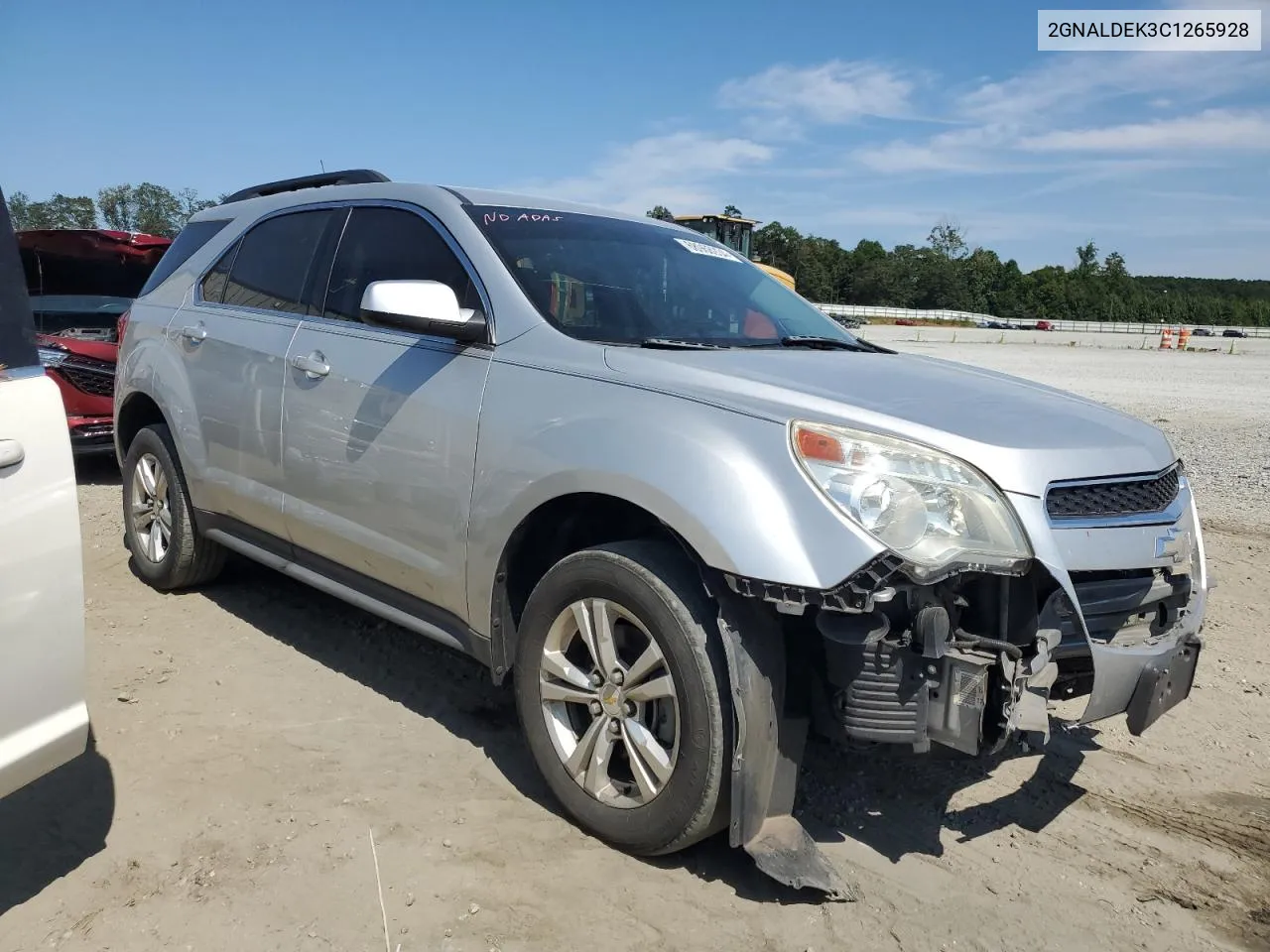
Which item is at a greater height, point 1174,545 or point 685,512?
point 685,512

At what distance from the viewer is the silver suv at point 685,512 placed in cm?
245

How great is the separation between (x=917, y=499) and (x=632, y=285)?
5.03ft

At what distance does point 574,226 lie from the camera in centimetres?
379

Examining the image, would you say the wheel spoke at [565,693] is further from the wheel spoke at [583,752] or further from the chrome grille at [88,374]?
the chrome grille at [88,374]

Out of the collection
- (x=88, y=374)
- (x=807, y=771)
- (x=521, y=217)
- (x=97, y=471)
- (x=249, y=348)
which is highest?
(x=521, y=217)

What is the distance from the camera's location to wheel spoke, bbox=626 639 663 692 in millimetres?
2686

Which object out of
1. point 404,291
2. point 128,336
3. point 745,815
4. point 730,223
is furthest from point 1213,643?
point 730,223

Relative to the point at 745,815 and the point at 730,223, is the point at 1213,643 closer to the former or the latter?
the point at 745,815

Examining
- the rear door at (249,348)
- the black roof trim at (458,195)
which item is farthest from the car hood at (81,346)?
the black roof trim at (458,195)

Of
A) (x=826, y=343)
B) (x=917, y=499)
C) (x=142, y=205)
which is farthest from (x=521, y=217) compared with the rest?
(x=142, y=205)

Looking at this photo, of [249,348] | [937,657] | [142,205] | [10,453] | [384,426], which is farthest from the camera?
[142,205]

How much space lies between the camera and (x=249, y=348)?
164 inches

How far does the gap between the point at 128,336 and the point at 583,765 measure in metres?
3.61

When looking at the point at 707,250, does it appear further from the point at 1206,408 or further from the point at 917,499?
the point at 1206,408
